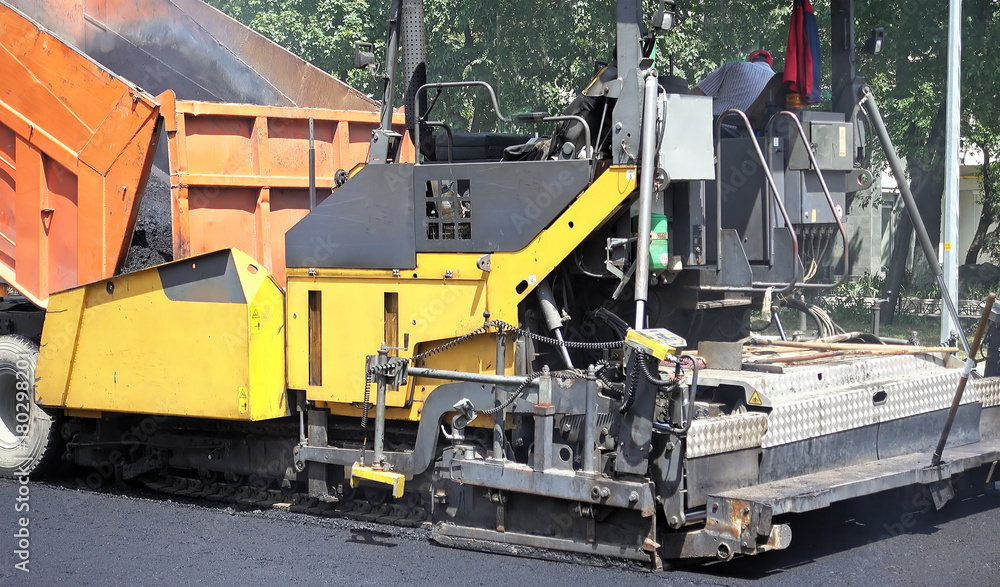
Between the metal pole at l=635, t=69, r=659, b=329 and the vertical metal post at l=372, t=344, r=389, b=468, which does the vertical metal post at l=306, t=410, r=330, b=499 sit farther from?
the metal pole at l=635, t=69, r=659, b=329

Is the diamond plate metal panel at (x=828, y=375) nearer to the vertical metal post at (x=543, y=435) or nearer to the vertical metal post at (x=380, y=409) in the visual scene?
the vertical metal post at (x=543, y=435)

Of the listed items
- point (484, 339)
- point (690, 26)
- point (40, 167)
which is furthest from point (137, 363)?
point (690, 26)

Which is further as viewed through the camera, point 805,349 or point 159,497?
point 159,497

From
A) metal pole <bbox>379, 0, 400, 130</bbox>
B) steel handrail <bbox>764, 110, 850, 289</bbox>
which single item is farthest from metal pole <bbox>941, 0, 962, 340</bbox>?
metal pole <bbox>379, 0, 400, 130</bbox>

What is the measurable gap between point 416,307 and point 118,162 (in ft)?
7.91

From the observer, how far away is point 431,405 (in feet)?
19.3

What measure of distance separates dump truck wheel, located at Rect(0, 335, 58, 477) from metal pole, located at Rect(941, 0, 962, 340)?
8256 mm

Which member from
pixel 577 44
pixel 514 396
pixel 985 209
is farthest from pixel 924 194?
pixel 514 396

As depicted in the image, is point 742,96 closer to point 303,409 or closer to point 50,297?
point 303,409

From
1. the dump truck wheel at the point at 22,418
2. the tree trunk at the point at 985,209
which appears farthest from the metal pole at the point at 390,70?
the tree trunk at the point at 985,209

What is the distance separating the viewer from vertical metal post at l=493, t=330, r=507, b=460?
221 inches

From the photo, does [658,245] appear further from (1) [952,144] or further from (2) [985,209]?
(2) [985,209]

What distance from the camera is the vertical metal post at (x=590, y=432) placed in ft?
17.4

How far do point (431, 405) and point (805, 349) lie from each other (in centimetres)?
221
